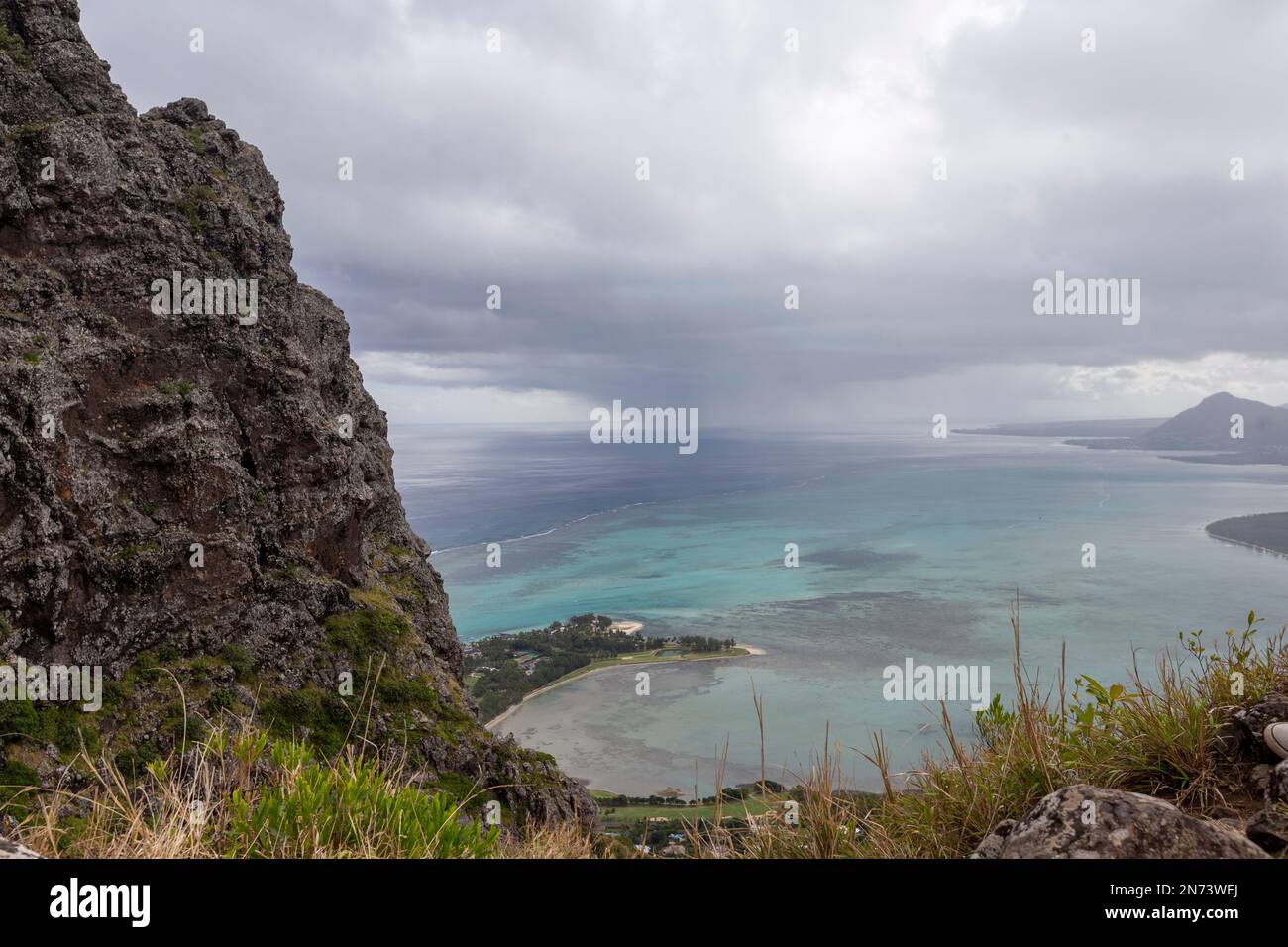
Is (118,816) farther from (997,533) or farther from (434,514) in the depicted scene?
(434,514)

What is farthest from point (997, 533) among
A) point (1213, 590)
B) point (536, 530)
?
point (536, 530)

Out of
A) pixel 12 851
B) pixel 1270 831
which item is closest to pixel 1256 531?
pixel 1270 831

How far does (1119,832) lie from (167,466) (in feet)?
94.0

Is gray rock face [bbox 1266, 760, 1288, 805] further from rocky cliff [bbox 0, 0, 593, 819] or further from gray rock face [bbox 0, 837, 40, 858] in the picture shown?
rocky cliff [bbox 0, 0, 593, 819]

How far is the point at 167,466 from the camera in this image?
2477cm

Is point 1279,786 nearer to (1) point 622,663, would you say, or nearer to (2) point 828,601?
(1) point 622,663

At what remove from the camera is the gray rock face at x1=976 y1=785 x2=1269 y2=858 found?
2.95 meters

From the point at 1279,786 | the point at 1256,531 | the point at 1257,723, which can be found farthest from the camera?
the point at 1256,531

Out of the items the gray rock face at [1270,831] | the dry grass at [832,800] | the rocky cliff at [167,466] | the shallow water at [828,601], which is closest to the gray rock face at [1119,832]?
the gray rock face at [1270,831]

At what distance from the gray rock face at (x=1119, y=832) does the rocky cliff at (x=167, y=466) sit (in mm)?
19784
